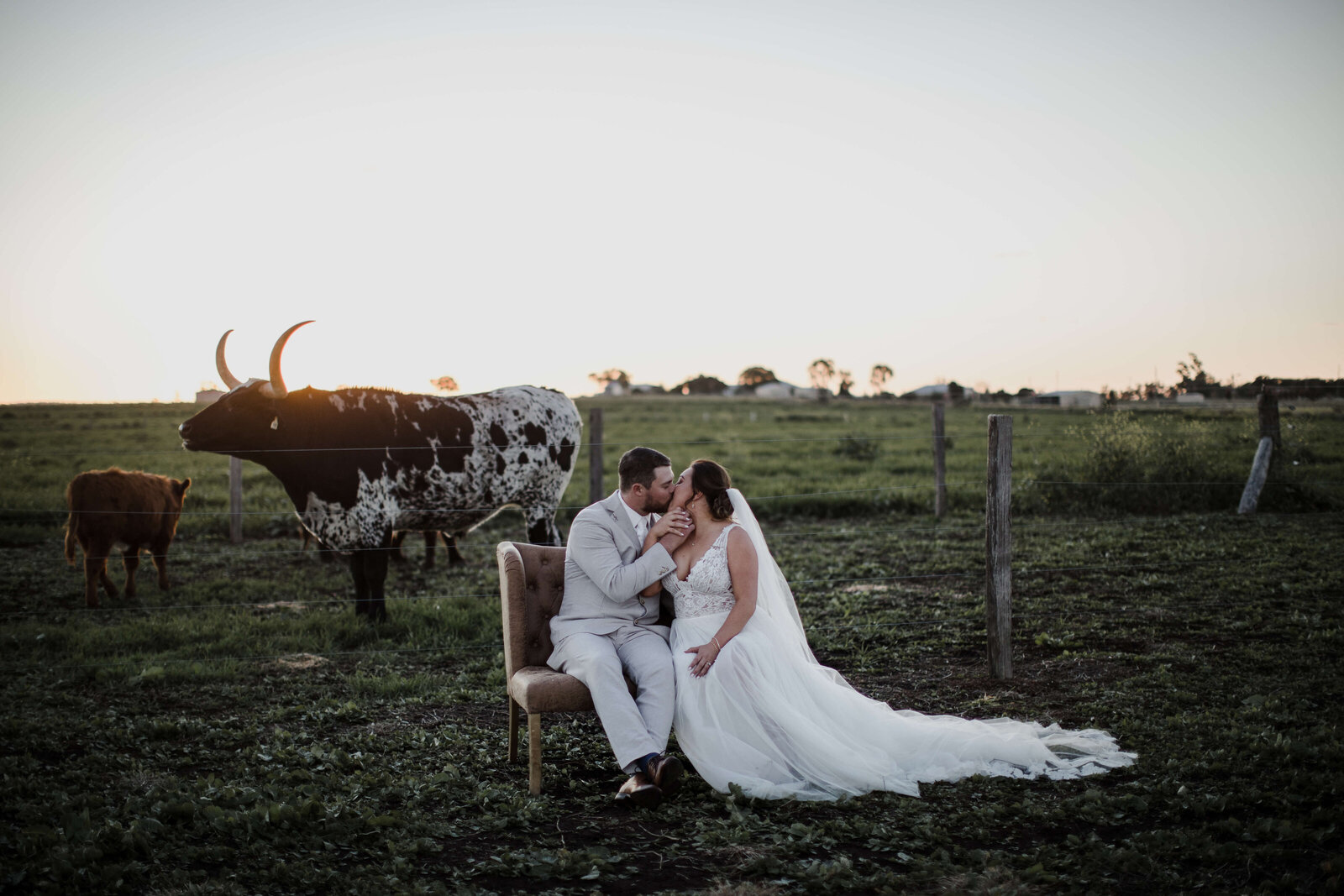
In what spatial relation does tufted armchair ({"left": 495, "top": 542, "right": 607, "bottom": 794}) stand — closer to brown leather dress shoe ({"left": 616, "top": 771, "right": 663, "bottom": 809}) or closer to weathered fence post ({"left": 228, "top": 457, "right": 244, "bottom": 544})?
brown leather dress shoe ({"left": 616, "top": 771, "right": 663, "bottom": 809})

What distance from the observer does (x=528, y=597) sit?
205 inches

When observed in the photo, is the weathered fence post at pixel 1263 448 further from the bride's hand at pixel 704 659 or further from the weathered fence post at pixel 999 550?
the bride's hand at pixel 704 659

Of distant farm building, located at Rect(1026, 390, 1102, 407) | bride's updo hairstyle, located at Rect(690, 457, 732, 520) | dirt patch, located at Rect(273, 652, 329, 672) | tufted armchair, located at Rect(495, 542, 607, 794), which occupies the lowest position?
dirt patch, located at Rect(273, 652, 329, 672)

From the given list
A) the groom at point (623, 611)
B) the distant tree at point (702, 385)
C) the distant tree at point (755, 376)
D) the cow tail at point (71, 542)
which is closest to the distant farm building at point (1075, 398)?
the groom at point (623, 611)

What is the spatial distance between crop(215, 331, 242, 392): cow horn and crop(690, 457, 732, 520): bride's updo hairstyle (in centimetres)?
544

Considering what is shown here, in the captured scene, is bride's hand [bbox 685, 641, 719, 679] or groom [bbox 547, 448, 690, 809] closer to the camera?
groom [bbox 547, 448, 690, 809]

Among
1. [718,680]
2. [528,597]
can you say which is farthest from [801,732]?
[528,597]

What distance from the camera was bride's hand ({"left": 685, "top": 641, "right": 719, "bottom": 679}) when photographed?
4762mm

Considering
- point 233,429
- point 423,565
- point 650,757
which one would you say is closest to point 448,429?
point 233,429

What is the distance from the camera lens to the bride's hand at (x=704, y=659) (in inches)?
187

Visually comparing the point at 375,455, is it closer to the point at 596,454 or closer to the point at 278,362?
the point at 278,362

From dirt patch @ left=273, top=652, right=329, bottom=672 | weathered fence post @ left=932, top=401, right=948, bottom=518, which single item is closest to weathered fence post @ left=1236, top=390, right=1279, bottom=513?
weathered fence post @ left=932, top=401, right=948, bottom=518

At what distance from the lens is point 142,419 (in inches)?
1286

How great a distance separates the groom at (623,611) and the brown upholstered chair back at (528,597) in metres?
0.12
